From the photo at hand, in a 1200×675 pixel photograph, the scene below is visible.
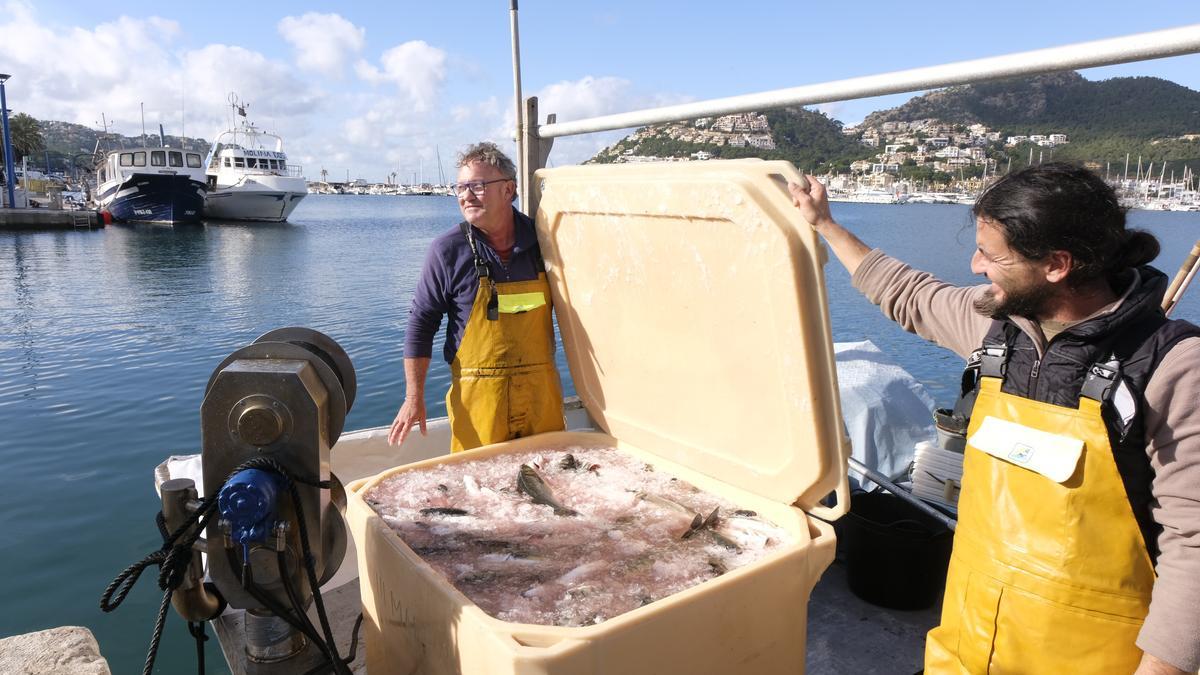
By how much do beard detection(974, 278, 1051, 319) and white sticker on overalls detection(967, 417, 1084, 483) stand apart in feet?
0.89

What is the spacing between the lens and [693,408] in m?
2.66

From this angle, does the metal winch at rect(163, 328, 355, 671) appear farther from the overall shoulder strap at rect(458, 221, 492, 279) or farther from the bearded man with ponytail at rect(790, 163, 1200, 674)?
the bearded man with ponytail at rect(790, 163, 1200, 674)

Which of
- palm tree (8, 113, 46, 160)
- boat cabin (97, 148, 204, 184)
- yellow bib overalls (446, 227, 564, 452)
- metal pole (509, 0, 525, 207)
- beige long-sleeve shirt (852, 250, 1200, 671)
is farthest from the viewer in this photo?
palm tree (8, 113, 46, 160)

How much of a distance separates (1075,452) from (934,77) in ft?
4.16

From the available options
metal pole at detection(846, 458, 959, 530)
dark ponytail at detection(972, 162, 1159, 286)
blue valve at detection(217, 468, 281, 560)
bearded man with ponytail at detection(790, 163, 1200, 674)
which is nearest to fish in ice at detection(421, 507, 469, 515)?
blue valve at detection(217, 468, 281, 560)

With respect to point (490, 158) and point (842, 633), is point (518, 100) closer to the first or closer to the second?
point (490, 158)

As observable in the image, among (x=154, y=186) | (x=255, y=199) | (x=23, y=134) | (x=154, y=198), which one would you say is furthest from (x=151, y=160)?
(x=23, y=134)

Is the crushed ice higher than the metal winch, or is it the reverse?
the metal winch

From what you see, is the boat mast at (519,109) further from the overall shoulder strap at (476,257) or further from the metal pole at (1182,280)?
the metal pole at (1182,280)

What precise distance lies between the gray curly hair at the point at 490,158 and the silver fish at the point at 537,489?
142 cm

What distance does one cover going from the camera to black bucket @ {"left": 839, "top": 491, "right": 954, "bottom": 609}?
3.26 metres

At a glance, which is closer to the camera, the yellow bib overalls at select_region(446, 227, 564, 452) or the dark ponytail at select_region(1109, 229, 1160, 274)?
the dark ponytail at select_region(1109, 229, 1160, 274)

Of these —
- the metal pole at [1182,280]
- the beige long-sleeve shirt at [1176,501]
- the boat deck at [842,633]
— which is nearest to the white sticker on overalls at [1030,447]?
the beige long-sleeve shirt at [1176,501]

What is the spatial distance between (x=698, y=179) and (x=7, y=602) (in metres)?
7.42
